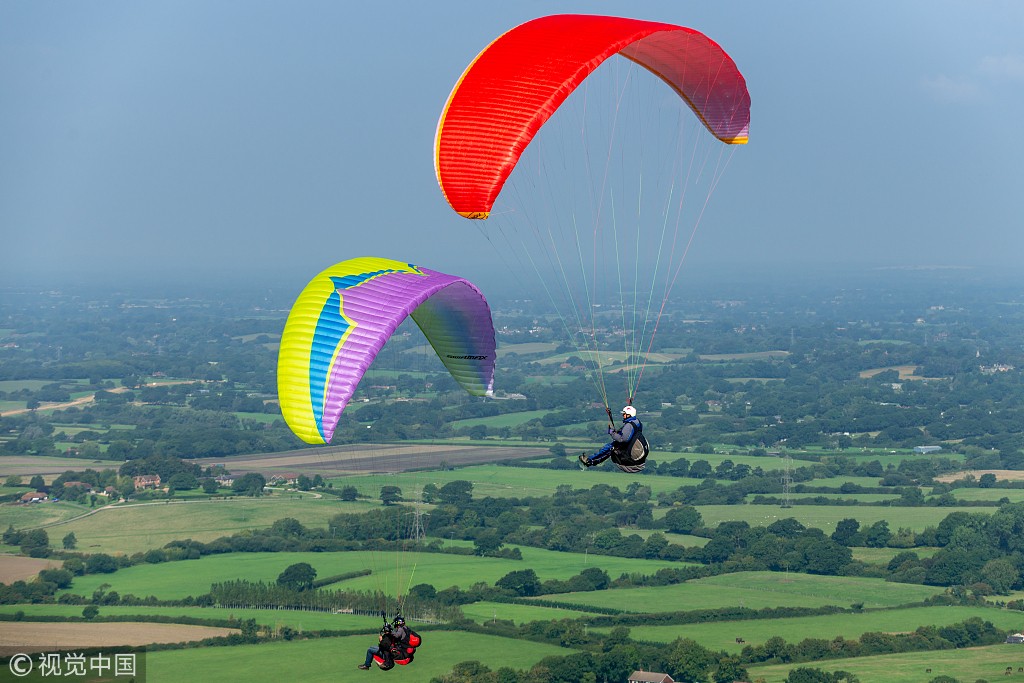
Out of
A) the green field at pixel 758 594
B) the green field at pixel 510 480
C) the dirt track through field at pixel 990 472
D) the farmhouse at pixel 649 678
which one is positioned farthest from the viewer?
the dirt track through field at pixel 990 472

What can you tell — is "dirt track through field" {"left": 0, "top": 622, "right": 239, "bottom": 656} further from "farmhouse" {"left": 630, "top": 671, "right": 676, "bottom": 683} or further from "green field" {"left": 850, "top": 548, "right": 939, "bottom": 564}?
"green field" {"left": 850, "top": 548, "right": 939, "bottom": 564}

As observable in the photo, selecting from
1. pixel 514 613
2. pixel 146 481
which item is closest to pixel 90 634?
pixel 514 613

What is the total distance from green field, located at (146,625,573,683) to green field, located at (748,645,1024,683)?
7108 mm

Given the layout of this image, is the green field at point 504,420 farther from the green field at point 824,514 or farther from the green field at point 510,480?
the green field at point 824,514

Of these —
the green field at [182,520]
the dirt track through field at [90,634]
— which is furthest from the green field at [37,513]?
the dirt track through field at [90,634]

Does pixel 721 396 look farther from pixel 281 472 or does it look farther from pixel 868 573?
pixel 868 573

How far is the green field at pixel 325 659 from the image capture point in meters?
43.7

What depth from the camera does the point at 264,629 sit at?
165ft

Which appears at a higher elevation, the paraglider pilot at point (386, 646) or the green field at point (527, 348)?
the green field at point (527, 348)

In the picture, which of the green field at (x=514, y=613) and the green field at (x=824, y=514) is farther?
the green field at (x=824, y=514)

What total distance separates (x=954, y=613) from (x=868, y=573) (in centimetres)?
702

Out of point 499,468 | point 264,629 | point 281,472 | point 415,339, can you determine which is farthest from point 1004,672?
point 415,339

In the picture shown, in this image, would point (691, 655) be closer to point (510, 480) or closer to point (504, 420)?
point (510, 480)

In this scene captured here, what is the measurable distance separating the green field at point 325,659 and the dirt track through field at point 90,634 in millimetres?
2108
